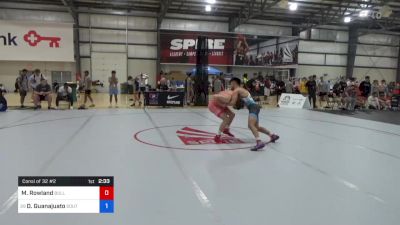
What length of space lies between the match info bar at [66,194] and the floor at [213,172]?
28cm

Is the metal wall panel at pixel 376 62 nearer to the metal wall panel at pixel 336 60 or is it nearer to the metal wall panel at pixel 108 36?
the metal wall panel at pixel 336 60

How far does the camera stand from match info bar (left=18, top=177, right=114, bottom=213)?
253 centimetres

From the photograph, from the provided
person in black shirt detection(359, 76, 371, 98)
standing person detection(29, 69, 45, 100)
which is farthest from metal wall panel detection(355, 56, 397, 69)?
standing person detection(29, 69, 45, 100)

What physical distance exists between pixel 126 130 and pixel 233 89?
293 cm

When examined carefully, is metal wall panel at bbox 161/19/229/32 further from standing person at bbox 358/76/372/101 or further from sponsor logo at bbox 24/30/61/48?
standing person at bbox 358/76/372/101

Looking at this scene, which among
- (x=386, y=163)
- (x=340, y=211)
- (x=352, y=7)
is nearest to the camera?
(x=340, y=211)

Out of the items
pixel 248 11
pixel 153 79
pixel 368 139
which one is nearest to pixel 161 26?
pixel 153 79

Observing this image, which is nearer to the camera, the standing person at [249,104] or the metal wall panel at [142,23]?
the standing person at [249,104]

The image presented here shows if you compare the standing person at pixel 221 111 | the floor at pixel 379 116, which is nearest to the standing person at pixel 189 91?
the floor at pixel 379 116

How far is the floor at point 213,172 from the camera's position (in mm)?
3090

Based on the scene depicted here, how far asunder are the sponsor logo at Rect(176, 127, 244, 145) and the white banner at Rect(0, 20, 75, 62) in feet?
63.6

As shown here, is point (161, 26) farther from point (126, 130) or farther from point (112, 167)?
point (112, 167)

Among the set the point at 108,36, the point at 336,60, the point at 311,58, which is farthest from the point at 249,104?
the point at 336,60

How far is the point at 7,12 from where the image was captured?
2331 centimetres
